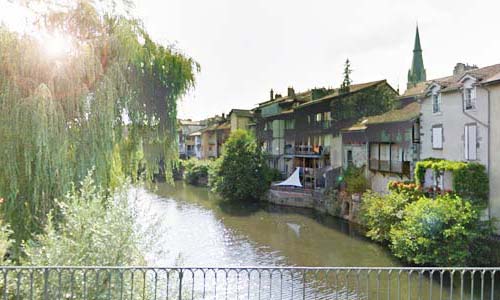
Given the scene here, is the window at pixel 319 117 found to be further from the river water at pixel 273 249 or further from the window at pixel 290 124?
the river water at pixel 273 249

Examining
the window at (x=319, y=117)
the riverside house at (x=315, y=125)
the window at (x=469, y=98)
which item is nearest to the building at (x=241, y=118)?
the riverside house at (x=315, y=125)

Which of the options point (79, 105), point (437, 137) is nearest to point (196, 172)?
point (437, 137)

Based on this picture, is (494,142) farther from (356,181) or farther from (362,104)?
(362,104)

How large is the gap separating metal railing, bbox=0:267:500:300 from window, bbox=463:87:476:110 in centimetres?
780

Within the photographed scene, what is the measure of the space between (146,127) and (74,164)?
223 centimetres

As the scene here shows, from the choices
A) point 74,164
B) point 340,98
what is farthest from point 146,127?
point 340,98

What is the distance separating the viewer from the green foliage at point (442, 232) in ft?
49.8

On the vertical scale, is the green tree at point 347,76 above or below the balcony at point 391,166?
above

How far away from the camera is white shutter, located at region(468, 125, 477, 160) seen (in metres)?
17.9

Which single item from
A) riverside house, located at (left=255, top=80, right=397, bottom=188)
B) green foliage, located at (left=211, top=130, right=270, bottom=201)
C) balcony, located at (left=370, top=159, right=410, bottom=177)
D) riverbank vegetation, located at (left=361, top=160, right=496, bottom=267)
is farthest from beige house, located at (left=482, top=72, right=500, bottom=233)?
green foliage, located at (left=211, top=130, right=270, bottom=201)

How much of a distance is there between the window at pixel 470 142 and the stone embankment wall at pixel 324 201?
31.2 feet

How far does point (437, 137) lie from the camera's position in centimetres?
2127

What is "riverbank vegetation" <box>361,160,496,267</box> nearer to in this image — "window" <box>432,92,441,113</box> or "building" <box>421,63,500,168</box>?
"building" <box>421,63,500,168</box>

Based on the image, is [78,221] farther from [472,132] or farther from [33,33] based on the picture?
[472,132]
